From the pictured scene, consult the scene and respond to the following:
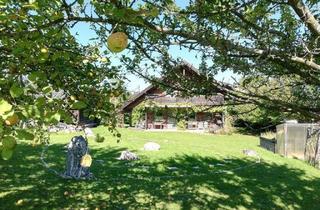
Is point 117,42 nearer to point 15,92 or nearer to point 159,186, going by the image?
point 15,92

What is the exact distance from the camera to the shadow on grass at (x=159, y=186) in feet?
30.2

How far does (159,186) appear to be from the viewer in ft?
35.9

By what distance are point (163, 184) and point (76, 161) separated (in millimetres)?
2770

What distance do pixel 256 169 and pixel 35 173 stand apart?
7.91 m

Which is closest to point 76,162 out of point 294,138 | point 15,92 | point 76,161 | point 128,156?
point 76,161

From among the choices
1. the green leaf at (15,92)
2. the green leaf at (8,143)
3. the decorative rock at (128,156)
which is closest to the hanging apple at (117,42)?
the green leaf at (15,92)

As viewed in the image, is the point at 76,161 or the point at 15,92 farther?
the point at 76,161

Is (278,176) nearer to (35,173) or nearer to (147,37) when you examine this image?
(35,173)

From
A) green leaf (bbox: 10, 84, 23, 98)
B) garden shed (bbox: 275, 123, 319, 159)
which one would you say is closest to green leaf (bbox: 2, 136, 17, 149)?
green leaf (bbox: 10, 84, 23, 98)

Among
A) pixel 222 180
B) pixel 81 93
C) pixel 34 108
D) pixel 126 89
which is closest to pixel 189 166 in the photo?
pixel 222 180

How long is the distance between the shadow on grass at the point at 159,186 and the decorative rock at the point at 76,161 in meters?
0.38

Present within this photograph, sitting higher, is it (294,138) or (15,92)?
(15,92)

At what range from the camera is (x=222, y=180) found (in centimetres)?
1238

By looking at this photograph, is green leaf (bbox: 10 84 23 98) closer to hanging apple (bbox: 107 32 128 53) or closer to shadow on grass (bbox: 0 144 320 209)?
hanging apple (bbox: 107 32 128 53)
